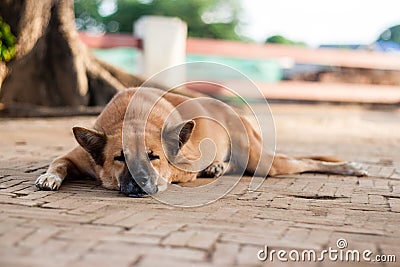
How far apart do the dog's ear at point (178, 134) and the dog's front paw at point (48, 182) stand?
33.8 inches

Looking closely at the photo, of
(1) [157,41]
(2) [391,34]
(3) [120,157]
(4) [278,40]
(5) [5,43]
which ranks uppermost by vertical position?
(2) [391,34]

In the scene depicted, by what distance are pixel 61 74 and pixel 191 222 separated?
25.9 ft

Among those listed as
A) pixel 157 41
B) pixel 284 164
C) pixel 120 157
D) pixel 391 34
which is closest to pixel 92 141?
pixel 120 157

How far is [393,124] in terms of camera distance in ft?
43.8

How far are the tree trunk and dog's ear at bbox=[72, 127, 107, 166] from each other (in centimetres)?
556

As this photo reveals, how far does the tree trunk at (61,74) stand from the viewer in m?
10.2

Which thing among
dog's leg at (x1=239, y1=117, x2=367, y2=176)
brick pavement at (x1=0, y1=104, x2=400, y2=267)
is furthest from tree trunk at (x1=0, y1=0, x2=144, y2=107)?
dog's leg at (x1=239, y1=117, x2=367, y2=176)

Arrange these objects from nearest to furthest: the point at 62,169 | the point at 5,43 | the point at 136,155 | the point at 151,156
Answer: the point at 136,155 < the point at 151,156 < the point at 62,169 < the point at 5,43

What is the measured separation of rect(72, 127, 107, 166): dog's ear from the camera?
424cm

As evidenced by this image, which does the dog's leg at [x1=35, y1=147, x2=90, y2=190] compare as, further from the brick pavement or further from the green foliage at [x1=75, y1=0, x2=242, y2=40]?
the green foliage at [x1=75, y1=0, x2=242, y2=40]

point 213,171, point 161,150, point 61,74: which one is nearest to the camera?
point 161,150

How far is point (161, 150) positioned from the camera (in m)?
4.37

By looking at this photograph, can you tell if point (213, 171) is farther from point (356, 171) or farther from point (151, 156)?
point (356, 171)

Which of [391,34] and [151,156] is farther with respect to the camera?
[391,34]
